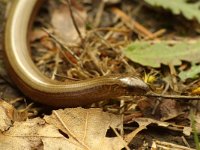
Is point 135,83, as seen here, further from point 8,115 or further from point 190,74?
point 8,115

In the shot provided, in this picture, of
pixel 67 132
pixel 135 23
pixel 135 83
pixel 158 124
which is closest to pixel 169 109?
pixel 158 124

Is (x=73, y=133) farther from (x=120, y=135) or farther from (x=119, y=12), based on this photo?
(x=119, y=12)

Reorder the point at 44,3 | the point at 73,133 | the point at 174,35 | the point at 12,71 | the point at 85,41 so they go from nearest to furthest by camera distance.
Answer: the point at 73,133
the point at 12,71
the point at 85,41
the point at 174,35
the point at 44,3

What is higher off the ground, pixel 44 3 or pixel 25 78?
pixel 44 3

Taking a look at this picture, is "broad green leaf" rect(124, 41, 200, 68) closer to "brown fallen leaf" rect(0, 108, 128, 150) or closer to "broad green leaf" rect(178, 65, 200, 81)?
"broad green leaf" rect(178, 65, 200, 81)

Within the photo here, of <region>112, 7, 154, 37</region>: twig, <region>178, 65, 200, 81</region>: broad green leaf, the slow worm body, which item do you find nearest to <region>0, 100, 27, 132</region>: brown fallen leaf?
the slow worm body

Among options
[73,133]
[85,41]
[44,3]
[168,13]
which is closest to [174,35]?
[168,13]
